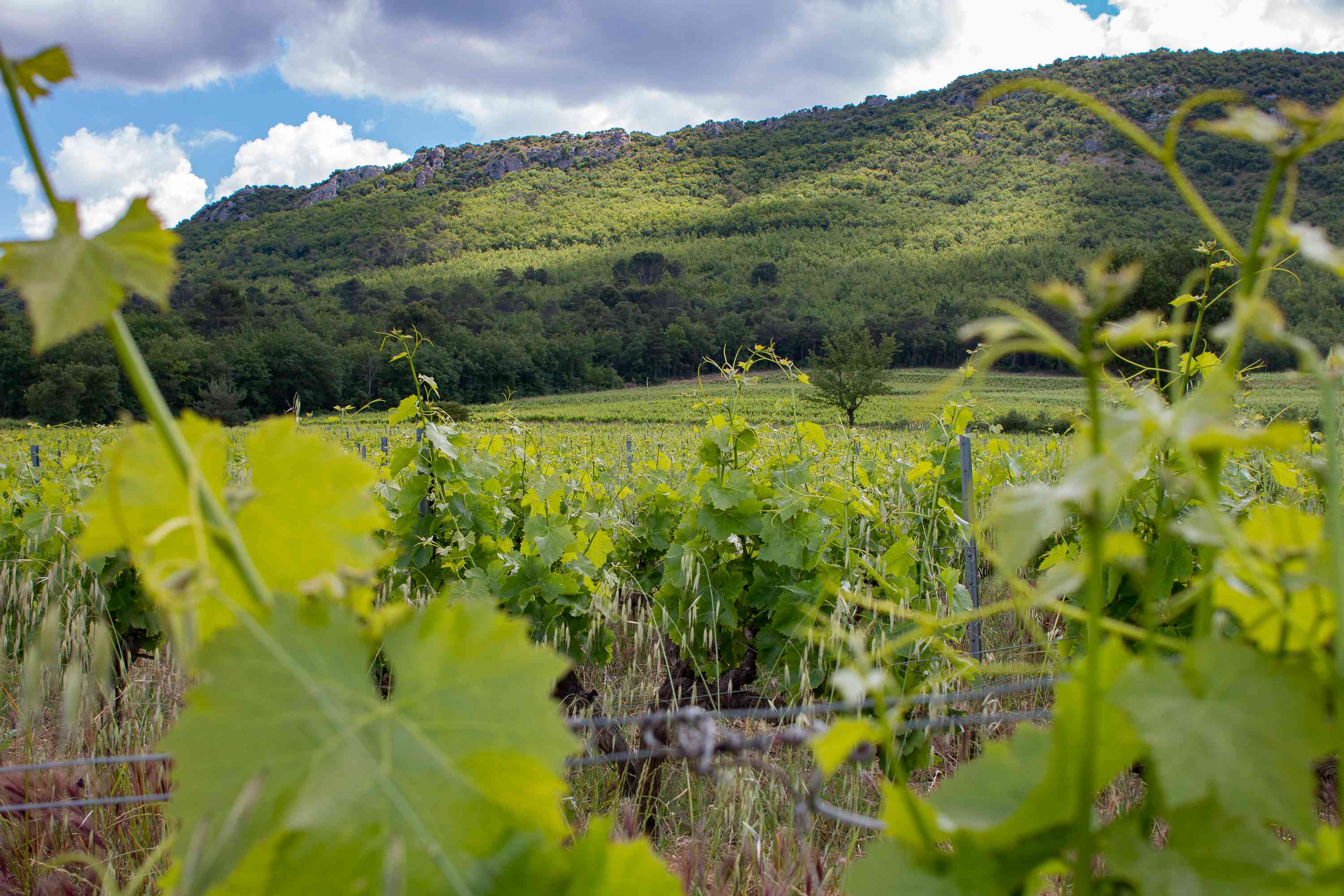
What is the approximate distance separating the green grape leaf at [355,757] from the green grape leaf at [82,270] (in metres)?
0.20

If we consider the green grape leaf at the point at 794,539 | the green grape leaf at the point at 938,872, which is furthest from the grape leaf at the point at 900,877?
the green grape leaf at the point at 794,539

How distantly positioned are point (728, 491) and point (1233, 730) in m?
3.17

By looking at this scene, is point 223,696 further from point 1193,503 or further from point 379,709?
point 1193,503

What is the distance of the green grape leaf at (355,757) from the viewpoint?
0.39 m

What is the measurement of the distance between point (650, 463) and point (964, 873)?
733 centimetres

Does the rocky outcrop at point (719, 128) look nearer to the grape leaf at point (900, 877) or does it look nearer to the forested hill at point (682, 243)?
the forested hill at point (682, 243)

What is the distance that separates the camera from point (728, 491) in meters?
3.58

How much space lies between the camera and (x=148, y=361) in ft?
136

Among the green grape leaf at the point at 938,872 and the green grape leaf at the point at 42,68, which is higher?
the green grape leaf at the point at 42,68

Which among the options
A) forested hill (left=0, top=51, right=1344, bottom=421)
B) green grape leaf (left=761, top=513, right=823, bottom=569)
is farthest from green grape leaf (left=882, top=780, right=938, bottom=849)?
forested hill (left=0, top=51, right=1344, bottom=421)

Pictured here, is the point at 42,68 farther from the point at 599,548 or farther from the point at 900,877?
the point at 599,548

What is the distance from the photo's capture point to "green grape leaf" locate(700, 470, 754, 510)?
3535 mm

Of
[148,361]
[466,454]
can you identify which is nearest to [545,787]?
[466,454]

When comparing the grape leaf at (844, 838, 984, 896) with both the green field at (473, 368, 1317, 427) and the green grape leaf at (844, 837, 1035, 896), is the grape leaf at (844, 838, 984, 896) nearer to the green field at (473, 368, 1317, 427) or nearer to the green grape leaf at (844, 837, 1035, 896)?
the green grape leaf at (844, 837, 1035, 896)
